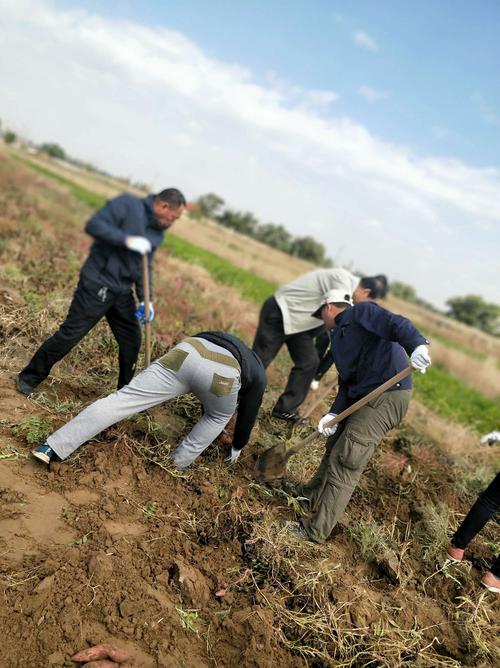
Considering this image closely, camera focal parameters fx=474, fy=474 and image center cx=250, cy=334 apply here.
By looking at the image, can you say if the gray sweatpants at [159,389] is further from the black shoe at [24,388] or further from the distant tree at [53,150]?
the distant tree at [53,150]

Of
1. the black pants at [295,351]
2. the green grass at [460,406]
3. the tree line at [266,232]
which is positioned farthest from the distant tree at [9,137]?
the black pants at [295,351]

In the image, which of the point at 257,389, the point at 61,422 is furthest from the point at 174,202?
the point at 61,422

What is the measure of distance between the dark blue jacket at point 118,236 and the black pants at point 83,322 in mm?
89

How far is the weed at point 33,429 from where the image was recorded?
320 centimetres

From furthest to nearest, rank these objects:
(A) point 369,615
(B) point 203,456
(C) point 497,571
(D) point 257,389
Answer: (B) point 203,456 → (C) point 497,571 → (D) point 257,389 → (A) point 369,615

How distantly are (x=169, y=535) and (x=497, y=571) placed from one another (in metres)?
2.40

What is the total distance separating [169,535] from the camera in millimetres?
2885

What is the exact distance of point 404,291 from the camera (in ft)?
231

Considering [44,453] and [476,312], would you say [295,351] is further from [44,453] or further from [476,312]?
[476,312]

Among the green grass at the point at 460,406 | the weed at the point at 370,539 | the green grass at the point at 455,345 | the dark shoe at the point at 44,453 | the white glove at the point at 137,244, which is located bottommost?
the dark shoe at the point at 44,453

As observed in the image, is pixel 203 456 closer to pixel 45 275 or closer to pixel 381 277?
pixel 381 277

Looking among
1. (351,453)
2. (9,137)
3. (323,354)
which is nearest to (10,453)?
(351,453)

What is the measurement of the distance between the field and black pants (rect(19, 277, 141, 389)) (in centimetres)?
26

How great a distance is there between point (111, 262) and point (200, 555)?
208cm
